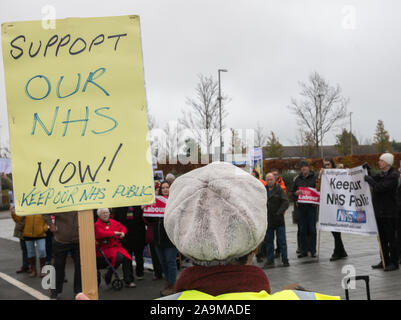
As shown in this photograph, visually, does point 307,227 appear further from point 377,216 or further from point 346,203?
point 377,216

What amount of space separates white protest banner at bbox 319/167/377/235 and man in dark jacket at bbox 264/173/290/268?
930 millimetres

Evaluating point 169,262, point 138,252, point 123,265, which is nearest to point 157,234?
point 169,262

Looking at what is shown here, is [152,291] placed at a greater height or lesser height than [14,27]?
lesser

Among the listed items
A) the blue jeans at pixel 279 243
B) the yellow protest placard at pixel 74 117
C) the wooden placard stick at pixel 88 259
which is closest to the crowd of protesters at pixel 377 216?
the blue jeans at pixel 279 243

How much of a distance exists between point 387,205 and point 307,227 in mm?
1979

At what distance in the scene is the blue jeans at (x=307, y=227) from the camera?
927cm

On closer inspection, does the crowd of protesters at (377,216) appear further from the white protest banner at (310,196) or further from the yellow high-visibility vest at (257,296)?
the yellow high-visibility vest at (257,296)

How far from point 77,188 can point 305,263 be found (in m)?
6.92

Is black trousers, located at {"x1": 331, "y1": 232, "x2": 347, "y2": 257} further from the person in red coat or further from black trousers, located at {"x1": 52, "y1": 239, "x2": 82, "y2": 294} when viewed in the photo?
black trousers, located at {"x1": 52, "y1": 239, "x2": 82, "y2": 294}

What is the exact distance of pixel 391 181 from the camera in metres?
→ 7.51

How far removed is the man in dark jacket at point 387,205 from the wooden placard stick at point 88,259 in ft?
20.2

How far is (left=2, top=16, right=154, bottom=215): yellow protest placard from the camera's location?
2.58 metres
